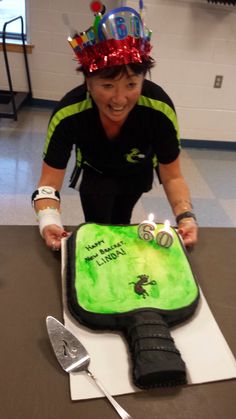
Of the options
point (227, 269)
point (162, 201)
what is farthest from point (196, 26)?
point (227, 269)

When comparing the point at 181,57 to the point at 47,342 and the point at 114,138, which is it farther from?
the point at 47,342

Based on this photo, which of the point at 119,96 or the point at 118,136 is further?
the point at 118,136

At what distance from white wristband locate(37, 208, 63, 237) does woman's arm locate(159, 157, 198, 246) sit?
0.94 feet

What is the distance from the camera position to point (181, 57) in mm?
2711

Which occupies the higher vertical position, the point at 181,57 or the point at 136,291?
the point at 136,291

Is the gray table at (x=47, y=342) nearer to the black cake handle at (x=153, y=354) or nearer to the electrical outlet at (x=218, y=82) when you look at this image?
the black cake handle at (x=153, y=354)

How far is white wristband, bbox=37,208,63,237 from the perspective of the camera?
87cm

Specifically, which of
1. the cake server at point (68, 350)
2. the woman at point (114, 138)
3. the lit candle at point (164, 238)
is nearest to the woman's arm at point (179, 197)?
the woman at point (114, 138)

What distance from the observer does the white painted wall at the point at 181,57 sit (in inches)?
101

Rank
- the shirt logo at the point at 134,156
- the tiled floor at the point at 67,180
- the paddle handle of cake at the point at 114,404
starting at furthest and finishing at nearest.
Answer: the tiled floor at the point at 67,180 < the shirt logo at the point at 134,156 < the paddle handle of cake at the point at 114,404

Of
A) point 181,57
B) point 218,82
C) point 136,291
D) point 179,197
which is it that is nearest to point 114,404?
point 136,291

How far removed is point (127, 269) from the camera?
73cm

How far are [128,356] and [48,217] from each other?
0.39m

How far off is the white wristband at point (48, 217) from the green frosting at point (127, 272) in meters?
0.09
